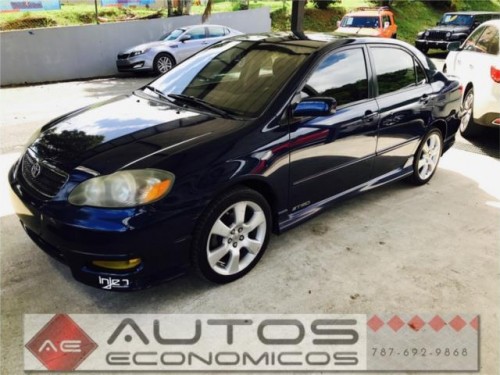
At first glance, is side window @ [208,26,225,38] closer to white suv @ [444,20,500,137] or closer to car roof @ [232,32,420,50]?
white suv @ [444,20,500,137]

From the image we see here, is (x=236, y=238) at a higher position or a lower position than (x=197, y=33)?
lower

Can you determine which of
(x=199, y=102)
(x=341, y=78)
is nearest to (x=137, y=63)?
(x=199, y=102)

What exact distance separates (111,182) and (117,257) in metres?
0.41

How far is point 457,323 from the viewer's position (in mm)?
2725

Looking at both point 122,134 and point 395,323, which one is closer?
point 395,323

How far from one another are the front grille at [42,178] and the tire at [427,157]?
3.40m

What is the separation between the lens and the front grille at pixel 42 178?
8.38 ft

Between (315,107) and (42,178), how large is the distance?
179cm

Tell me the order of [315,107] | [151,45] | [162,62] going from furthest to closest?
[162,62]
[151,45]
[315,107]

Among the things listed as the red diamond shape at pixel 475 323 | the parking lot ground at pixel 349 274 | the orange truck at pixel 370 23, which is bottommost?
the red diamond shape at pixel 475 323

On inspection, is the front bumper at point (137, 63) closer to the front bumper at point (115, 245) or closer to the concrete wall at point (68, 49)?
the concrete wall at point (68, 49)

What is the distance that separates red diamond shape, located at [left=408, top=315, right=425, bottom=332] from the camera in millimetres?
2680

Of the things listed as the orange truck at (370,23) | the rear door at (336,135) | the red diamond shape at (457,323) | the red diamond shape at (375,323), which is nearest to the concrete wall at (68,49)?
the orange truck at (370,23)

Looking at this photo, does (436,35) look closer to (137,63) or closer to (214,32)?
(214,32)
